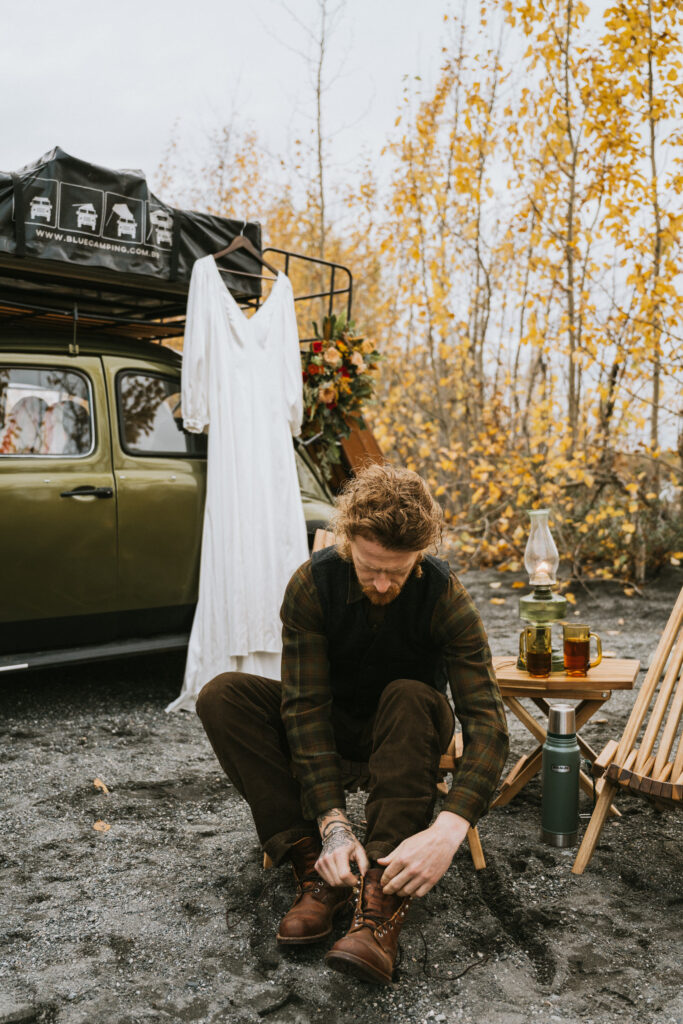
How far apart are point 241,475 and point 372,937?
2996 millimetres

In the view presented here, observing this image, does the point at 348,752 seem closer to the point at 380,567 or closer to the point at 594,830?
the point at 380,567

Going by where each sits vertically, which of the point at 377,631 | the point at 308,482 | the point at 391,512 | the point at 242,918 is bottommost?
the point at 242,918

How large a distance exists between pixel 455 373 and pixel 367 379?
384 cm

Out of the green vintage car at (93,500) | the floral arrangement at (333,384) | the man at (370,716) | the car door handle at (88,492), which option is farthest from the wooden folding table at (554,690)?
the floral arrangement at (333,384)

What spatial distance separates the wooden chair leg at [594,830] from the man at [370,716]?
→ 0.60 meters

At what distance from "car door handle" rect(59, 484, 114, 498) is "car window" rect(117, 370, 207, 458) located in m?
0.29

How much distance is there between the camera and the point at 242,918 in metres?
2.47

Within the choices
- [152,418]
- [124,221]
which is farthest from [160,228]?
[152,418]

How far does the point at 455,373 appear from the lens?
30.7ft

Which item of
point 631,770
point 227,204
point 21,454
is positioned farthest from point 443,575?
point 227,204

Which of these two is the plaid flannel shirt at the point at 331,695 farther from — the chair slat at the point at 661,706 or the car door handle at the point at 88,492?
the car door handle at the point at 88,492

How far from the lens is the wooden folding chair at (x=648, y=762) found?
8.25ft

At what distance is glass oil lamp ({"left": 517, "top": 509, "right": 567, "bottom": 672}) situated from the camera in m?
3.13

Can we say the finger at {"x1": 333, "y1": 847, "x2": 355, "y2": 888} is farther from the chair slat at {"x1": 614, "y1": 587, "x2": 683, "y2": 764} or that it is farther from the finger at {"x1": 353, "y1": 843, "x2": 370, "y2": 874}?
the chair slat at {"x1": 614, "y1": 587, "x2": 683, "y2": 764}
